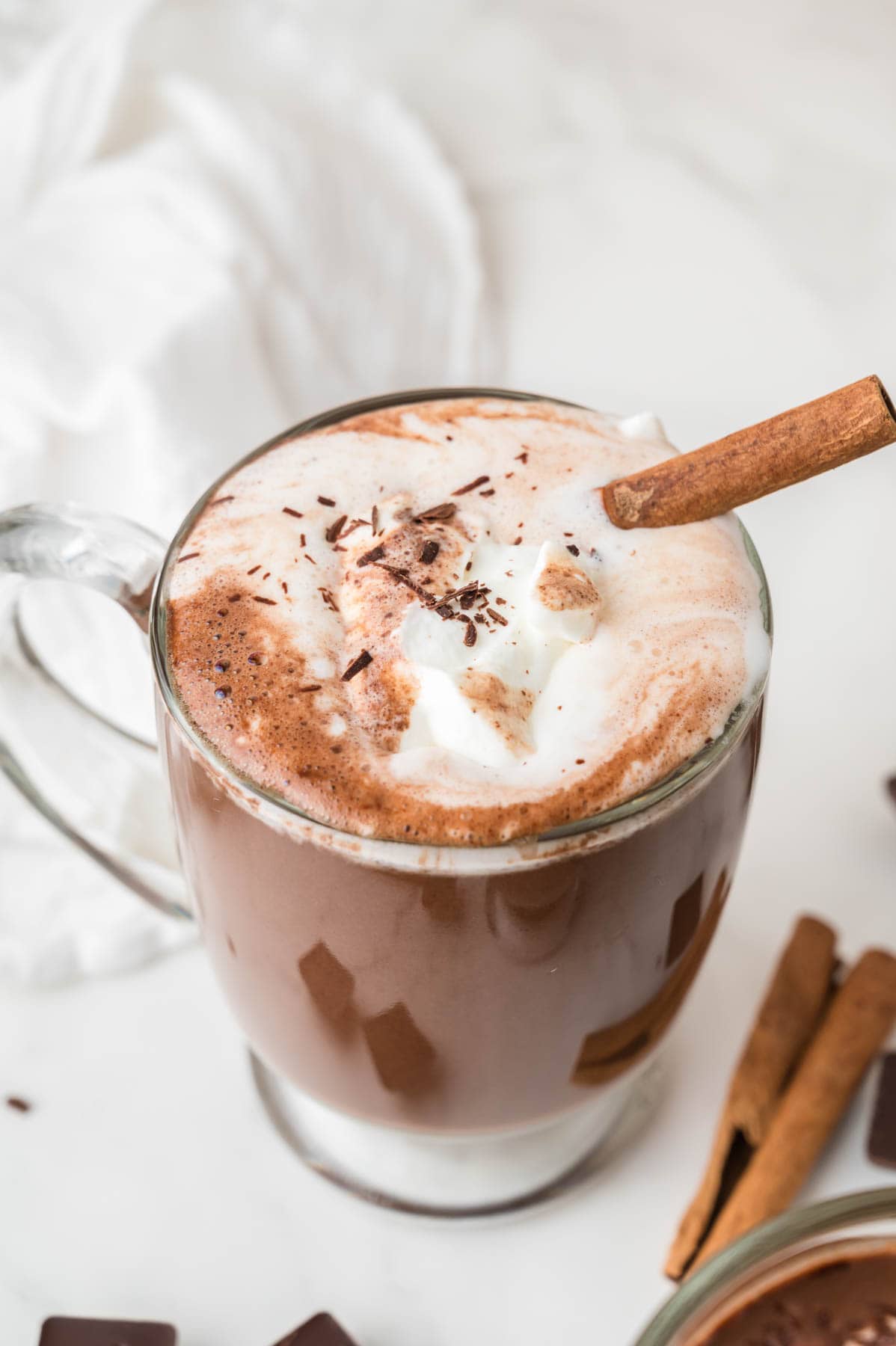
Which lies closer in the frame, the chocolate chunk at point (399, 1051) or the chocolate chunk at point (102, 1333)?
the chocolate chunk at point (399, 1051)

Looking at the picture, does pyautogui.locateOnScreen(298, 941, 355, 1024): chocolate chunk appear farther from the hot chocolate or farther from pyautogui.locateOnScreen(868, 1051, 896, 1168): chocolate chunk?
pyautogui.locateOnScreen(868, 1051, 896, 1168): chocolate chunk

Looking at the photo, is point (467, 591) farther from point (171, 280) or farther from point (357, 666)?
point (171, 280)

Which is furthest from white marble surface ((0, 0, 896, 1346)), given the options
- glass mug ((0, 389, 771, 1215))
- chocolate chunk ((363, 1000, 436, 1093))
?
chocolate chunk ((363, 1000, 436, 1093))

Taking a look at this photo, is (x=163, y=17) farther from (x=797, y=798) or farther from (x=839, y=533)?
(x=797, y=798)

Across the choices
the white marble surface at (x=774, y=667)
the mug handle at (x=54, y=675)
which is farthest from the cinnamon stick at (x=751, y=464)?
the white marble surface at (x=774, y=667)

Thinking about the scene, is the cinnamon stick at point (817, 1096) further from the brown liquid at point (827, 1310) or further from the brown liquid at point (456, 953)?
the brown liquid at point (827, 1310)

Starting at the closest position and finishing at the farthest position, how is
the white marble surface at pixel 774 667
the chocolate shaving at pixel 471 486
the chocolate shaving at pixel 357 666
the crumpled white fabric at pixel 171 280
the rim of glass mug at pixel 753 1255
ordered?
the rim of glass mug at pixel 753 1255 → the chocolate shaving at pixel 357 666 → the chocolate shaving at pixel 471 486 → the white marble surface at pixel 774 667 → the crumpled white fabric at pixel 171 280
